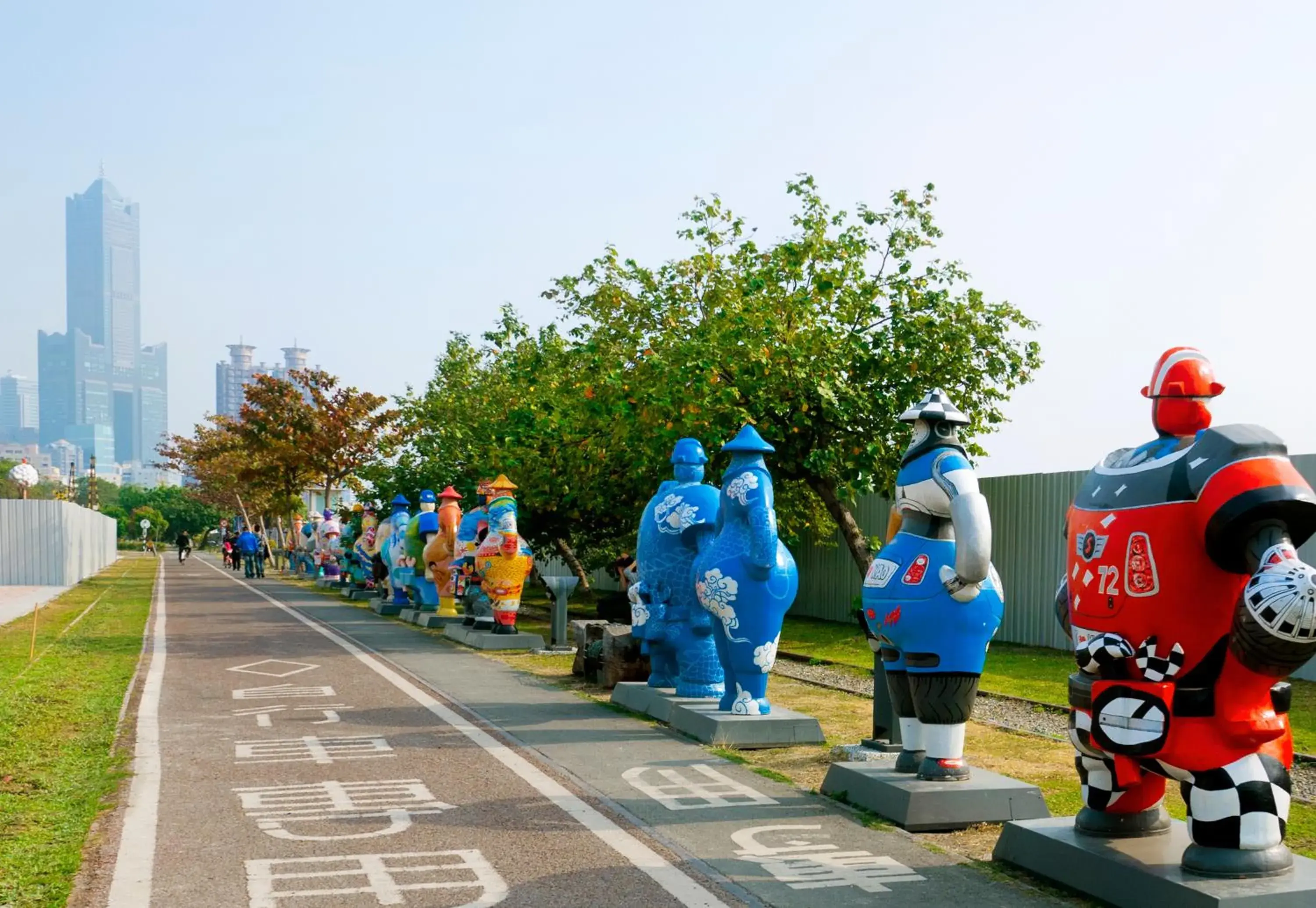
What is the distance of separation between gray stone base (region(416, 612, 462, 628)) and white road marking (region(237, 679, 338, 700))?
23.0ft

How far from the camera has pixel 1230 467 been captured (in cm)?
497

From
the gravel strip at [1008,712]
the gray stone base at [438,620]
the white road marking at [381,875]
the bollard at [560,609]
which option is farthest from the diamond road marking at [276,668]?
the white road marking at [381,875]

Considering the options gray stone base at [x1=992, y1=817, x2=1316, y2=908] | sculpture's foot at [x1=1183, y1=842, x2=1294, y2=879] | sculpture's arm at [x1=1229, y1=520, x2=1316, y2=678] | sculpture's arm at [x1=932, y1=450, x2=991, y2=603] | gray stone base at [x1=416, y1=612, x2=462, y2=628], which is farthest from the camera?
gray stone base at [x1=416, y1=612, x2=462, y2=628]

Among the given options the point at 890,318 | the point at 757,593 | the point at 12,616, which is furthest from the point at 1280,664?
the point at 12,616

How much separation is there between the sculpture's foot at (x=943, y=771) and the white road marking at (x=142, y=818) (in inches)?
157

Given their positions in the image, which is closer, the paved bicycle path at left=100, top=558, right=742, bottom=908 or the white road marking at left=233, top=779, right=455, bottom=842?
the paved bicycle path at left=100, top=558, right=742, bottom=908

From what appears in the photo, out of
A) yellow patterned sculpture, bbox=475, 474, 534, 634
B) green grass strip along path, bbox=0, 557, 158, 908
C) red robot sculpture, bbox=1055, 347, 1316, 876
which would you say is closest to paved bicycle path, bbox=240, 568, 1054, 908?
red robot sculpture, bbox=1055, 347, 1316, 876

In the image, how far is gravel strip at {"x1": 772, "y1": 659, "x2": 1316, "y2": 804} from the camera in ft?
26.9

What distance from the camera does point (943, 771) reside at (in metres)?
6.97

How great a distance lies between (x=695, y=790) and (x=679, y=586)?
10.3 ft

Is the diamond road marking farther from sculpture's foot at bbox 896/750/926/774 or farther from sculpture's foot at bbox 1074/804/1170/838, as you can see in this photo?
sculpture's foot at bbox 1074/804/1170/838

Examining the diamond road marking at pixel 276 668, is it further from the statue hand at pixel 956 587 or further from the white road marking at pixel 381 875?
the statue hand at pixel 956 587

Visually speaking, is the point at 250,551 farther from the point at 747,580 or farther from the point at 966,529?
the point at 966,529

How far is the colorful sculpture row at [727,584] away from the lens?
923 centimetres
